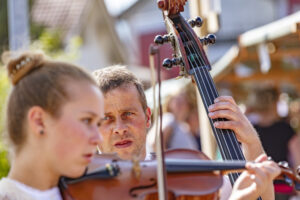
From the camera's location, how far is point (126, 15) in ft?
75.9

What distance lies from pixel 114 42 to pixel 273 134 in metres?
9.84

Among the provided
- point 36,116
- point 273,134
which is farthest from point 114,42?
point 36,116

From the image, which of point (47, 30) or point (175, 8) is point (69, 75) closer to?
point (175, 8)

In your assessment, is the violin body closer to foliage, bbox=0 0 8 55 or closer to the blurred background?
the blurred background

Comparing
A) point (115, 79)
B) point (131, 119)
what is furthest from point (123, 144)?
point (115, 79)

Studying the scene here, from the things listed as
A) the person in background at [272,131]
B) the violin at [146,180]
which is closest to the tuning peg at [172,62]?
the violin at [146,180]

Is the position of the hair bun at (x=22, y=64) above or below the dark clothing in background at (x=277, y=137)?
above

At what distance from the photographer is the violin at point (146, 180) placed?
6.47 feet

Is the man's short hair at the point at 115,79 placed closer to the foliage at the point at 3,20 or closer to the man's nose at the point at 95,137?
the man's nose at the point at 95,137

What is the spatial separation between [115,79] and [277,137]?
398 centimetres

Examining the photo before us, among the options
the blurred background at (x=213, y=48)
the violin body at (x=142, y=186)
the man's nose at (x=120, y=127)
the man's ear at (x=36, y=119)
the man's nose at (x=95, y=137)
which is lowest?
the blurred background at (x=213, y=48)

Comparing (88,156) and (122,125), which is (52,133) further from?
(122,125)

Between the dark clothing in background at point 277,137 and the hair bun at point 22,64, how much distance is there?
4.73m

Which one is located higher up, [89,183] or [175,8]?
[175,8]
